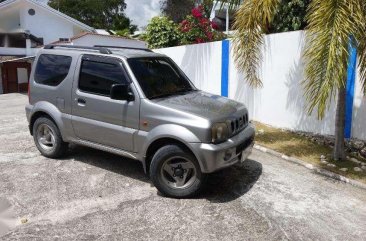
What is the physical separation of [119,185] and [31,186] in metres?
1.25

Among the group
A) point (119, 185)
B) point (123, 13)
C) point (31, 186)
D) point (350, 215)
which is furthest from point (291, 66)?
point (123, 13)

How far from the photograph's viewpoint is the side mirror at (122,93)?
5.09m

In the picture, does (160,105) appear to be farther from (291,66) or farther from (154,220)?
(291,66)

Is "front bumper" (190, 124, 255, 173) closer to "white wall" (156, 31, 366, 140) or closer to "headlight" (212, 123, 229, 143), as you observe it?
"headlight" (212, 123, 229, 143)

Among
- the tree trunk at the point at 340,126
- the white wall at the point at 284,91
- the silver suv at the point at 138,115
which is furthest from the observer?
the white wall at the point at 284,91

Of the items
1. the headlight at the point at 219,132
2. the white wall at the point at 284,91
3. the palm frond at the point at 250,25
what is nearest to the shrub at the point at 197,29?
the white wall at the point at 284,91

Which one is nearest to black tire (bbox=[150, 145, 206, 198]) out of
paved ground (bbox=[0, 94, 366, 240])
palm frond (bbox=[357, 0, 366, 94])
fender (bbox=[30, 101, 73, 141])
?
paved ground (bbox=[0, 94, 366, 240])

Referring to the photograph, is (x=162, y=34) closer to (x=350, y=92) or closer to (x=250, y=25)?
(x=250, y=25)

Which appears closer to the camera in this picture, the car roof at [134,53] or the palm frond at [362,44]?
the palm frond at [362,44]

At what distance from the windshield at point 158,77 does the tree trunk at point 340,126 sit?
8.44ft

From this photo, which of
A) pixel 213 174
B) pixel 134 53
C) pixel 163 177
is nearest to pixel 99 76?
pixel 134 53

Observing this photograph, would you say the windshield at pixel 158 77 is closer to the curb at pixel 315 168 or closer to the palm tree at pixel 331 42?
the palm tree at pixel 331 42

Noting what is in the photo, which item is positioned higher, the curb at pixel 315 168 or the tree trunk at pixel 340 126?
the tree trunk at pixel 340 126

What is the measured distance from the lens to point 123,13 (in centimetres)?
4828
